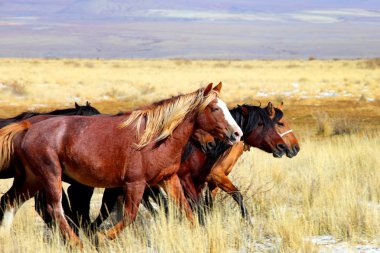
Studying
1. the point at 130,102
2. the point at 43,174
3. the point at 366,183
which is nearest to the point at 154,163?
the point at 43,174

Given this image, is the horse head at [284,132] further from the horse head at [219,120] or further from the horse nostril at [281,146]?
the horse head at [219,120]

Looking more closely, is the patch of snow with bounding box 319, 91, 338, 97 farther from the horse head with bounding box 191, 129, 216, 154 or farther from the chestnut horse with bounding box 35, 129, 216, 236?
the horse head with bounding box 191, 129, 216, 154

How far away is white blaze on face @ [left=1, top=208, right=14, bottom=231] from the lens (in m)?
6.82

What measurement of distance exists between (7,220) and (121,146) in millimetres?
1360

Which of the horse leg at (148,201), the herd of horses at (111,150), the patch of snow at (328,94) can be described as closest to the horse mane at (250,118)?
the horse leg at (148,201)

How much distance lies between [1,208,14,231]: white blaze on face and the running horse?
0.46 metres

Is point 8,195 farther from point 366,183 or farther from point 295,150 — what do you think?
point 366,183

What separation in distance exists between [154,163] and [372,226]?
2.35 meters

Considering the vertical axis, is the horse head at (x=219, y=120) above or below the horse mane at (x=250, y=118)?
above

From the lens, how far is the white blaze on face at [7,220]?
682cm

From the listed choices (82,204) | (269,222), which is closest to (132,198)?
(82,204)

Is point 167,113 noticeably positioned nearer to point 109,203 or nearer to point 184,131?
point 184,131

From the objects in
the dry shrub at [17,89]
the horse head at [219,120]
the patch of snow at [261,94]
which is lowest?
the patch of snow at [261,94]

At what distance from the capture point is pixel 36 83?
39.7 m
